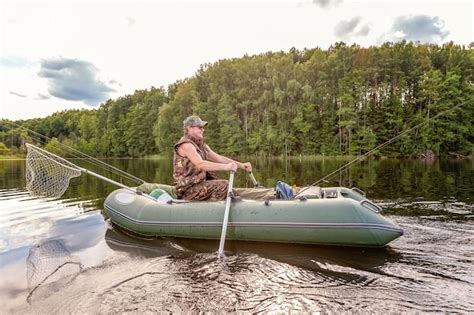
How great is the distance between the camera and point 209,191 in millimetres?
5320

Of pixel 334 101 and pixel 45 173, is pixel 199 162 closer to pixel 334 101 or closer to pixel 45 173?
pixel 45 173

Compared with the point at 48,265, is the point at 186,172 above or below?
above

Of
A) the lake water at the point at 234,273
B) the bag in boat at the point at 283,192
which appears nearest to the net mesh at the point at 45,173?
the lake water at the point at 234,273

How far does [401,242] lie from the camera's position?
4539 millimetres

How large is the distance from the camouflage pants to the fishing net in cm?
189

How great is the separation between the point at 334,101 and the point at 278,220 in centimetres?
3668

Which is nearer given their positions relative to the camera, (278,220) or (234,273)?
(234,273)

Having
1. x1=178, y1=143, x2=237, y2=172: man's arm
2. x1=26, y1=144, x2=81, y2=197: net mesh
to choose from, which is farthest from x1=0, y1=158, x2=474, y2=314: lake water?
x1=178, y1=143, x2=237, y2=172: man's arm

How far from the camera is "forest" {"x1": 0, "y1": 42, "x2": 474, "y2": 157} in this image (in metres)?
33.2

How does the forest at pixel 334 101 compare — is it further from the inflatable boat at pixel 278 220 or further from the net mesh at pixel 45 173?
the inflatable boat at pixel 278 220

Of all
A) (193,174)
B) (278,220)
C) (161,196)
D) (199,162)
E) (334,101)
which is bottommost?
(278,220)

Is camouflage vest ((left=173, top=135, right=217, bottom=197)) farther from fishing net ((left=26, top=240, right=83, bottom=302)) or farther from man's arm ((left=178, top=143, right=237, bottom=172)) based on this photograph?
fishing net ((left=26, top=240, right=83, bottom=302))

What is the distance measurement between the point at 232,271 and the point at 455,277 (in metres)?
2.30

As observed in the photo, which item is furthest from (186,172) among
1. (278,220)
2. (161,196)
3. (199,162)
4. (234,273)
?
(234,273)
